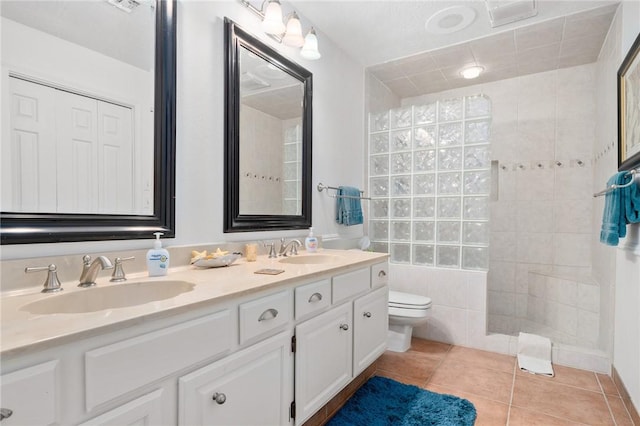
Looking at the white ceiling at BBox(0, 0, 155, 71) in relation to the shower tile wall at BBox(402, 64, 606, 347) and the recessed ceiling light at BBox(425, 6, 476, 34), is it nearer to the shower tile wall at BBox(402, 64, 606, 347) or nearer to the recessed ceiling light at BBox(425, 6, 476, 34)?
the recessed ceiling light at BBox(425, 6, 476, 34)

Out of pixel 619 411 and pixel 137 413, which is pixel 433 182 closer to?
pixel 619 411

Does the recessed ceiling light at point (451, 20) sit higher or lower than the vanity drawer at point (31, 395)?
higher

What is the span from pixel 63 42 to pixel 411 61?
2514mm

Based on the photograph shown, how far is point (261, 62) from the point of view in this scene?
1902mm

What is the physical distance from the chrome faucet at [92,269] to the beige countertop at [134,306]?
26 mm

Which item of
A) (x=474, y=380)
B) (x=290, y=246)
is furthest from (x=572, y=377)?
(x=290, y=246)

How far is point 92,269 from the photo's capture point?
1.07 meters

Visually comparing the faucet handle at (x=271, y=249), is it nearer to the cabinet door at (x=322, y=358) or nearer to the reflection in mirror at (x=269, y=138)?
the reflection in mirror at (x=269, y=138)

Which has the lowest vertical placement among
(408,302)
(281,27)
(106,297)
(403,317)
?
(403,317)

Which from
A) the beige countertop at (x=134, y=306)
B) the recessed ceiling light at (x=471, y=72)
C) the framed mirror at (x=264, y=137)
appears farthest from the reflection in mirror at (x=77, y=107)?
the recessed ceiling light at (x=471, y=72)

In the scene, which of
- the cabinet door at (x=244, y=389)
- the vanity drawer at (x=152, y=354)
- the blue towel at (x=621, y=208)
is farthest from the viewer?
the blue towel at (x=621, y=208)

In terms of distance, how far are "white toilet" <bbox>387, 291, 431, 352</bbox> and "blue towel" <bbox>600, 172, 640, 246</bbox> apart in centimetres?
116

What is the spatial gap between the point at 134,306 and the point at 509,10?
261 cm

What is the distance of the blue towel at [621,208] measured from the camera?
1585 mm
